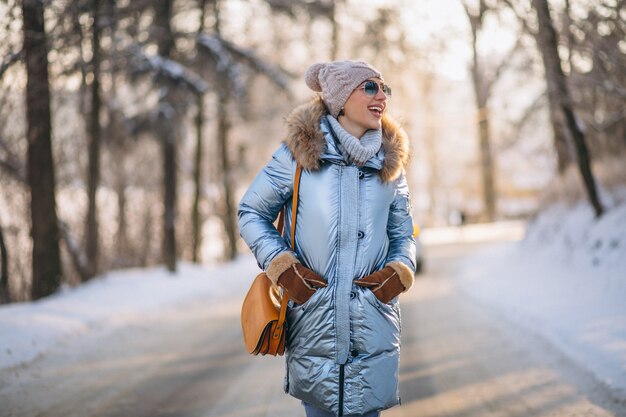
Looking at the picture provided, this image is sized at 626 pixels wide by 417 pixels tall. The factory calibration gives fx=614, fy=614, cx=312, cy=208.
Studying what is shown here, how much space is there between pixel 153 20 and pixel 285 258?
13194 millimetres

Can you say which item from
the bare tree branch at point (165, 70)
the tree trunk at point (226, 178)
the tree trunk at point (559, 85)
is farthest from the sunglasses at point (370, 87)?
the tree trunk at point (226, 178)

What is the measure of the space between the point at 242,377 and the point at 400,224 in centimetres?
344

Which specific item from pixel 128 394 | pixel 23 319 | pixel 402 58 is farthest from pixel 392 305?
pixel 402 58

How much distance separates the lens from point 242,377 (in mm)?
5996

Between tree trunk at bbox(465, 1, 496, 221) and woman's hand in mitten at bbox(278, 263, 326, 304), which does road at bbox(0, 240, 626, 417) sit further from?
tree trunk at bbox(465, 1, 496, 221)

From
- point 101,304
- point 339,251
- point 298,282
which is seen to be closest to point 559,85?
point 101,304

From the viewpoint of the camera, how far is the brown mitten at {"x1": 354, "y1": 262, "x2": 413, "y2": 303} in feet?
9.49

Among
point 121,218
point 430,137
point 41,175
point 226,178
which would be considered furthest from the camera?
point 430,137

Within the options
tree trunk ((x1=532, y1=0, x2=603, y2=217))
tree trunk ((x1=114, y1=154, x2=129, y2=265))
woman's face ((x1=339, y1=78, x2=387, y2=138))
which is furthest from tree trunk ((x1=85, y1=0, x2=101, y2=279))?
woman's face ((x1=339, y1=78, x2=387, y2=138))

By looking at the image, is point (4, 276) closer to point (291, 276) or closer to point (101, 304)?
point (101, 304)

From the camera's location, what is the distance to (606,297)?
8172 mm

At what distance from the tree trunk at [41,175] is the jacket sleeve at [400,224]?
8.42m

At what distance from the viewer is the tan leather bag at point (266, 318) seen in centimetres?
290

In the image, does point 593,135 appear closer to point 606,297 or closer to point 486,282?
point 486,282
